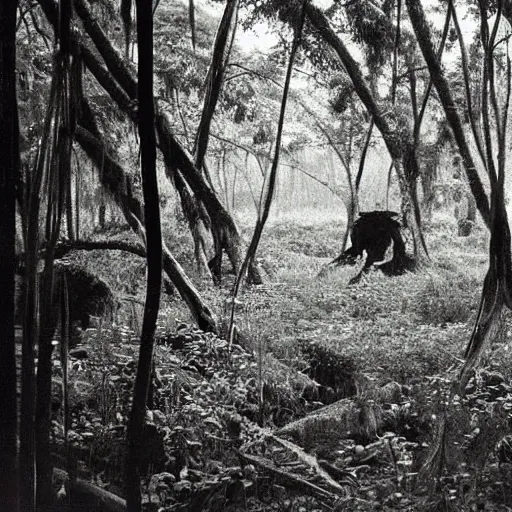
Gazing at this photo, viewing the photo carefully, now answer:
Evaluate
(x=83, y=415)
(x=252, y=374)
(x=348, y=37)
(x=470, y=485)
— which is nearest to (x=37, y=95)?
(x=83, y=415)

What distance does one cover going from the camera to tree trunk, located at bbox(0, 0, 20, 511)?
62.0 inches

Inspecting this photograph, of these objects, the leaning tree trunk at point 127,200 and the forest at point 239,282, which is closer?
the forest at point 239,282

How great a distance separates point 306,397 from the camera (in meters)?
2.81

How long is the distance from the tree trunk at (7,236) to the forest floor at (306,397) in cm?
59

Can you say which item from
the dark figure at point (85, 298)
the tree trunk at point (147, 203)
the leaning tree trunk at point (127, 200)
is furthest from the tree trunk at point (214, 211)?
the tree trunk at point (147, 203)

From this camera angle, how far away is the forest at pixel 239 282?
5.84ft

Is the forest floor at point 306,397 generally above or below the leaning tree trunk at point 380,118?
below

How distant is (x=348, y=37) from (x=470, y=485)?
3178 mm

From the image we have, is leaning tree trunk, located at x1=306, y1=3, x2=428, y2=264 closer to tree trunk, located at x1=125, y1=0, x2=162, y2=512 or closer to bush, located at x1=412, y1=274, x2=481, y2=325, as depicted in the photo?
bush, located at x1=412, y1=274, x2=481, y2=325

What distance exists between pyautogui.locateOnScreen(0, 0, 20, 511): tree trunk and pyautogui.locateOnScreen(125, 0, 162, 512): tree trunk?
0.32 metres

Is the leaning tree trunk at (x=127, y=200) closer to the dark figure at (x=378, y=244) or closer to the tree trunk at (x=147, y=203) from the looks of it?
the tree trunk at (x=147, y=203)

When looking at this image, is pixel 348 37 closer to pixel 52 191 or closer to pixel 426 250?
pixel 426 250

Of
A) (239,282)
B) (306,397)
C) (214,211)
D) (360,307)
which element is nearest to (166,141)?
(214,211)

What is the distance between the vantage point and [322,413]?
2.55 m
